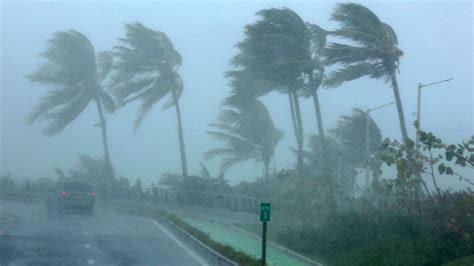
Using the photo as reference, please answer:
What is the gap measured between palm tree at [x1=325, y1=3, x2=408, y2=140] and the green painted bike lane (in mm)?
7706

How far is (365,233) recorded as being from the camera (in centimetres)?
2327

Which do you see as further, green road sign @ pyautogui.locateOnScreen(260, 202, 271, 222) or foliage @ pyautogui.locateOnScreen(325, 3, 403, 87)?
foliage @ pyautogui.locateOnScreen(325, 3, 403, 87)

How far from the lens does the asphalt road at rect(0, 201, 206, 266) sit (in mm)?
22297

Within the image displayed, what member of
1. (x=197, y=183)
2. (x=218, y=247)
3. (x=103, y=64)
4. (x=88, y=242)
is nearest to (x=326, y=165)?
(x=88, y=242)

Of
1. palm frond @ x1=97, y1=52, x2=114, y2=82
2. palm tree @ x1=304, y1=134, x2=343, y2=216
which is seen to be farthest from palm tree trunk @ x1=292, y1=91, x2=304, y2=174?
palm frond @ x1=97, y1=52, x2=114, y2=82

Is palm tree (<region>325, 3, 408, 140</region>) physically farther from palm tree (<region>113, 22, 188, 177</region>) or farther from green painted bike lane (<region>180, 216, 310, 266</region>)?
palm tree (<region>113, 22, 188, 177</region>)

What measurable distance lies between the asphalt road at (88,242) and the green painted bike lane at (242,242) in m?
1.71

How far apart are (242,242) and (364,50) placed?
10.4 m

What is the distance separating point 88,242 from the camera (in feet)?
89.6

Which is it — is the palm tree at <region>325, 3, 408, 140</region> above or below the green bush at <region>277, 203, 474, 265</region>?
above

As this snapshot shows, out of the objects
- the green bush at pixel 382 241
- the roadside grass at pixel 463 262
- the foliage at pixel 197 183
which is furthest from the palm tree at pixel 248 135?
the roadside grass at pixel 463 262

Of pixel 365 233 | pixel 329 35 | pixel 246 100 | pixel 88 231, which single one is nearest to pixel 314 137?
pixel 246 100

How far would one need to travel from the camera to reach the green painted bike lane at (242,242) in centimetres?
2383

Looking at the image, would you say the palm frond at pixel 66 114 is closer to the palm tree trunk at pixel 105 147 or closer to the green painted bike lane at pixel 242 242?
the palm tree trunk at pixel 105 147
